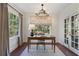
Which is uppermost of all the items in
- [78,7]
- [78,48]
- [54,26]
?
[78,7]

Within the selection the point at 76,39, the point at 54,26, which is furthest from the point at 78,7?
the point at 54,26

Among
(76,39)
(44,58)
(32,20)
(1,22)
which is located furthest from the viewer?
(32,20)

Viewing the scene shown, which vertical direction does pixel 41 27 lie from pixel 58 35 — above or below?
above

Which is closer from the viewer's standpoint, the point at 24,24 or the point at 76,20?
the point at 76,20

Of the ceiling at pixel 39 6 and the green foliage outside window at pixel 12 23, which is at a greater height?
the ceiling at pixel 39 6

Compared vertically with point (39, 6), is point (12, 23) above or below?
below

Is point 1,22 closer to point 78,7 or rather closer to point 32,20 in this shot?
point 78,7

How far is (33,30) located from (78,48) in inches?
164

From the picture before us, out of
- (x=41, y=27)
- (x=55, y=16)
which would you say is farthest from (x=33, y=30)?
(x=55, y=16)

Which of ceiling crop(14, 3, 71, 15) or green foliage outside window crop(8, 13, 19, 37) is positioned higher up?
ceiling crop(14, 3, 71, 15)

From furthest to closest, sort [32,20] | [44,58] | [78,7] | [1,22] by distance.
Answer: [32,20] < [78,7] < [1,22] < [44,58]

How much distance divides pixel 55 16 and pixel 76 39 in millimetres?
3801

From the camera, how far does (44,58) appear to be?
1.73m

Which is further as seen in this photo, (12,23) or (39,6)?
(39,6)
